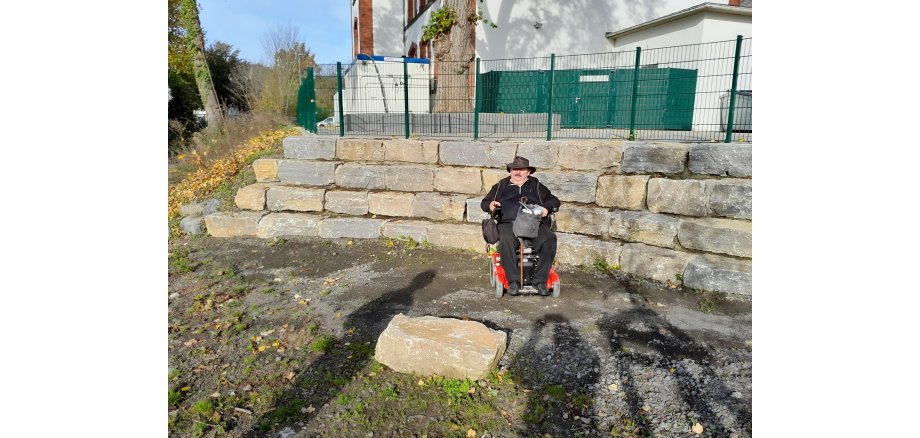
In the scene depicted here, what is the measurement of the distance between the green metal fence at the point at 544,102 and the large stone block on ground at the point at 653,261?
2253mm

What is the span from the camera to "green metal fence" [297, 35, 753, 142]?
7742 mm

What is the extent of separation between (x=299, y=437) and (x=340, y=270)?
3637mm

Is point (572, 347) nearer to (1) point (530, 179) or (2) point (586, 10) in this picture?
(1) point (530, 179)

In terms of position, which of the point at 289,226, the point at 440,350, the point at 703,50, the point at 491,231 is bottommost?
the point at 440,350

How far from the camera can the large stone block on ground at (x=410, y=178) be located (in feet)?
26.7

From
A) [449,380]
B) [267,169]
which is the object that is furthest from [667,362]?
[267,169]

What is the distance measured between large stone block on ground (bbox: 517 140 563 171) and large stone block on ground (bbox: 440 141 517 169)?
0.62 ft

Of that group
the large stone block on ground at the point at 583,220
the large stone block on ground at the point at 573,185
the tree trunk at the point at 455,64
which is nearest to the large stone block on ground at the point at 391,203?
the large stone block on ground at the point at 573,185

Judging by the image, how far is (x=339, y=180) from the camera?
860 centimetres

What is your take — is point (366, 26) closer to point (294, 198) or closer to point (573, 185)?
point (294, 198)

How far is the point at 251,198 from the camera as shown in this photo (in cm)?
870

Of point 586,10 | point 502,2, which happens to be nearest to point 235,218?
point 502,2

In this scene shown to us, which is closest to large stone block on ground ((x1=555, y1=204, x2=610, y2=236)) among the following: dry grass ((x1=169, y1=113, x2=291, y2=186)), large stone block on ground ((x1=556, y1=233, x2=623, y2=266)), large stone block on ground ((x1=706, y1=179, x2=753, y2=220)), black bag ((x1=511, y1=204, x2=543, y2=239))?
large stone block on ground ((x1=556, y1=233, x2=623, y2=266))

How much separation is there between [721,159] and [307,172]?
251 inches
